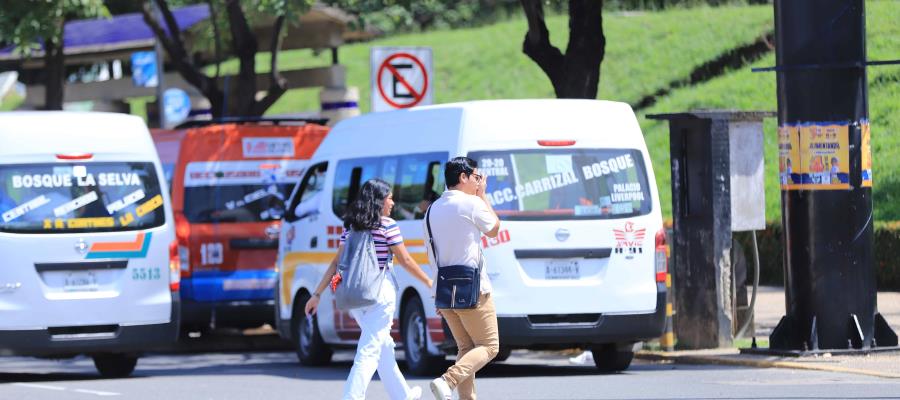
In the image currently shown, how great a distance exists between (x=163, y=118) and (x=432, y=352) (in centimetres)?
1654

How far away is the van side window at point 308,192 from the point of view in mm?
16156

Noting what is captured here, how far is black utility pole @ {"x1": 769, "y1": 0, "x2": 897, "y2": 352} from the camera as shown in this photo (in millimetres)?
14016

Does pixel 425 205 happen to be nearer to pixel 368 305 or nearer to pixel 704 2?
pixel 368 305

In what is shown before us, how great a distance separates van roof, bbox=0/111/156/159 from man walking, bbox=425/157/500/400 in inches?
209

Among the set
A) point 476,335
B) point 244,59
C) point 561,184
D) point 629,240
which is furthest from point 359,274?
point 244,59

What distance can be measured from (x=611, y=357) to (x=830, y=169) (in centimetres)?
235

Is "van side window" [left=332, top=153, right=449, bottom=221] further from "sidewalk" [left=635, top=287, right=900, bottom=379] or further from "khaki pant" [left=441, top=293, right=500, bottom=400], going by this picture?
"khaki pant" [left=441, top=293, right=500, bottom=400]

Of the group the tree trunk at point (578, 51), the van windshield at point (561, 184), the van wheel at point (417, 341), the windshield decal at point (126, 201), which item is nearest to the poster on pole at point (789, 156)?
the van windshield at point (561, 184)

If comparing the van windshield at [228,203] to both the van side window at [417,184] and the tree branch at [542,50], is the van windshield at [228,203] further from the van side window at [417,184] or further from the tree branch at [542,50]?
the van side window at [417,184]

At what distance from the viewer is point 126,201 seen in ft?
49.8

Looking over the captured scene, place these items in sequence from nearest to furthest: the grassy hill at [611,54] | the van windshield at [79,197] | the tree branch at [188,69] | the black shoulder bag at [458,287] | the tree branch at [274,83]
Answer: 1. the black shoulder bag at [458,287]
2. the van windshield at [79,197]
3. the tree branch at [274,83]
4. the tree branch at [188,69]
5. the grassy hill at [611,54]

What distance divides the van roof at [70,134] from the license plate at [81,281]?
107 centimetres

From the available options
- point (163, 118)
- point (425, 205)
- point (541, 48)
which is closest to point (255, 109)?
point (163, 118)

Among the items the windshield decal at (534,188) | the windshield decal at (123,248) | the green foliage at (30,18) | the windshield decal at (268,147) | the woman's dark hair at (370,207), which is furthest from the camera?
the green foliage at (30,18)
